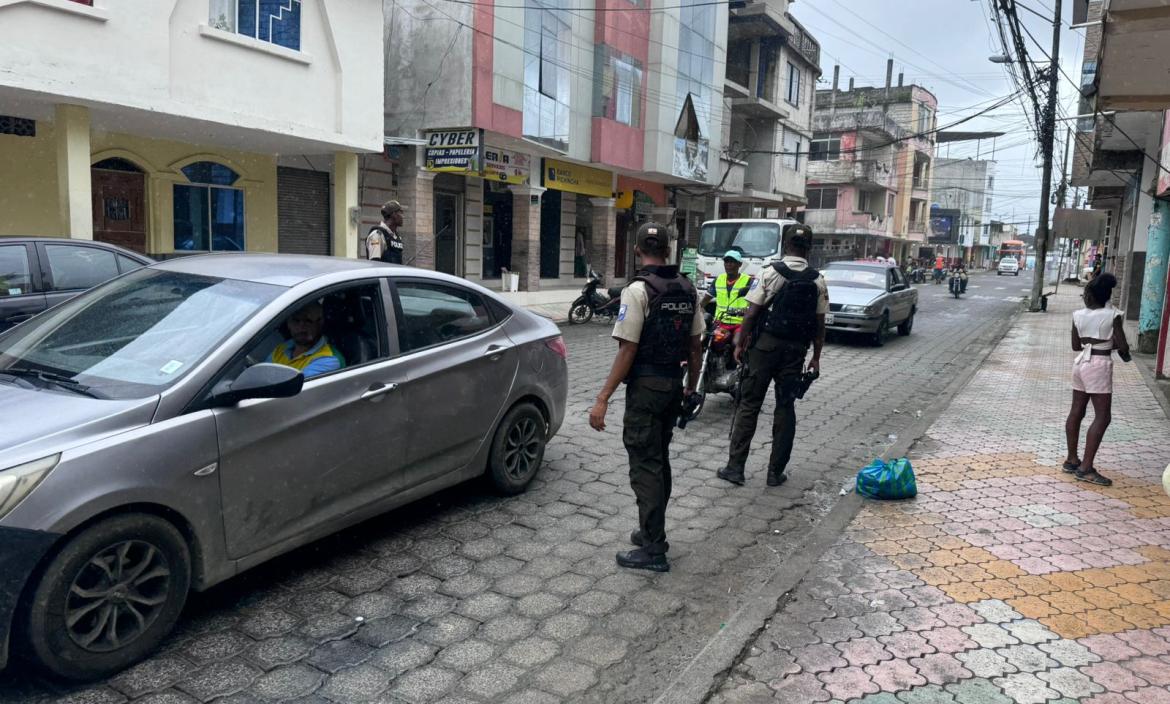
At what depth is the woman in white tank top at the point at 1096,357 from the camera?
19.6 feet

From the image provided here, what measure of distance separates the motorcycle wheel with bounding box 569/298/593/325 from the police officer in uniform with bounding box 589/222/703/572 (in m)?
12.4

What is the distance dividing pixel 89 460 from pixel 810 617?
3.13 m

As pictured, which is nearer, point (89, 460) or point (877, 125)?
point (89, 460)

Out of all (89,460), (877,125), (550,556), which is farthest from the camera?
(877,125)

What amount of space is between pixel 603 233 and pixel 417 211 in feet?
27.9

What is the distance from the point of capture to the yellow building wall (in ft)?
40.0

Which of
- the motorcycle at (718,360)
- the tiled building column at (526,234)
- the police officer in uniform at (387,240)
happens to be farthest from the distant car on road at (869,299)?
the tiled building column at (526,234)

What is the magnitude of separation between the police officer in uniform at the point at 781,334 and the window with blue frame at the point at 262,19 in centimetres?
1019

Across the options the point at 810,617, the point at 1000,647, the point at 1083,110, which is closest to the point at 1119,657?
the point at 1000,647

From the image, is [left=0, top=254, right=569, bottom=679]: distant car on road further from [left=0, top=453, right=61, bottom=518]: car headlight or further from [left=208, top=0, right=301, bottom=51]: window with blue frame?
[left=208, top=0, right=301, bottom=51]: window with blue frame

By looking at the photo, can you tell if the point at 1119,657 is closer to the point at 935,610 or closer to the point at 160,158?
the point at 935,610

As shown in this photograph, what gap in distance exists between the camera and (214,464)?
3.24 metres

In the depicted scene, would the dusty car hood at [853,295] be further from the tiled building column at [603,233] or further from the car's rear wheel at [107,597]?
the car's rear wheel at [107,597]

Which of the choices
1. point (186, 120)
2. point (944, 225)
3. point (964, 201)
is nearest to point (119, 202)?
point (186, 120)
